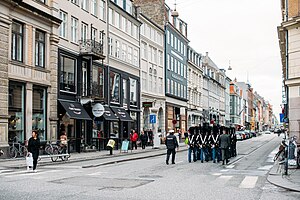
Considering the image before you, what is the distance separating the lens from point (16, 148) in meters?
26.5

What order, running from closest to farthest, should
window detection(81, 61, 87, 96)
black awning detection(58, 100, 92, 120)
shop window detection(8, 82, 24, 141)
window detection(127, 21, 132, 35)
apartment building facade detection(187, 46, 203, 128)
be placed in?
shop window detection(8, 82, 24, 141) < black awning detection(58, 100, 92, 120) < window detection(81, 61, 87, 96) < window detection(127, 21, 132, 35) < apartment building facade detection(187, 46, 203, 128)

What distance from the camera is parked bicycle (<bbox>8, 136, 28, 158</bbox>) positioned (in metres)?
26.1

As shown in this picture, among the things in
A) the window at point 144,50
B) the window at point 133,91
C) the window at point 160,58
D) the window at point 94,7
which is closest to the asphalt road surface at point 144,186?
the window at point 94,7

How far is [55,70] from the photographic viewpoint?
31.6m

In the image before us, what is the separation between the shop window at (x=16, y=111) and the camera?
26938mm

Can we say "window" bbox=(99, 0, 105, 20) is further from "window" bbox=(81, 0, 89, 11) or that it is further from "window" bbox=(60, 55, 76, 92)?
"window" bbox=(60, 55, 76, 92)

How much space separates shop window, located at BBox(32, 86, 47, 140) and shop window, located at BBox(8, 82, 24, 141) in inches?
47.7

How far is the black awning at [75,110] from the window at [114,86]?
7.10 m

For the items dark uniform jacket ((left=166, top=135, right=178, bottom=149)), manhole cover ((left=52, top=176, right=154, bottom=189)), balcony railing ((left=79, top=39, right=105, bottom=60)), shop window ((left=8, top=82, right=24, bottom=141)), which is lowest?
manhole cover ((left=52, top=176, right=154, bottom=189))

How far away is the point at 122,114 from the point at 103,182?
92.3ft

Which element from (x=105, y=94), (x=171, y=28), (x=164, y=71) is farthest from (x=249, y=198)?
(x=171, y=28)

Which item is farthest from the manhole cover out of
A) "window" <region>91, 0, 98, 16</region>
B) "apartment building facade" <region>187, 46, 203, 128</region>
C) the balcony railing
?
"apartment building facade" <region>187, 46, 203, 128</region>

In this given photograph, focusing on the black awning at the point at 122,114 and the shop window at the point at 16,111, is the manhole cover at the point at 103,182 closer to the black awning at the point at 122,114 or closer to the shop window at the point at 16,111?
the shop window at the point at 16,111

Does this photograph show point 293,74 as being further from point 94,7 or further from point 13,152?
point 94,7
